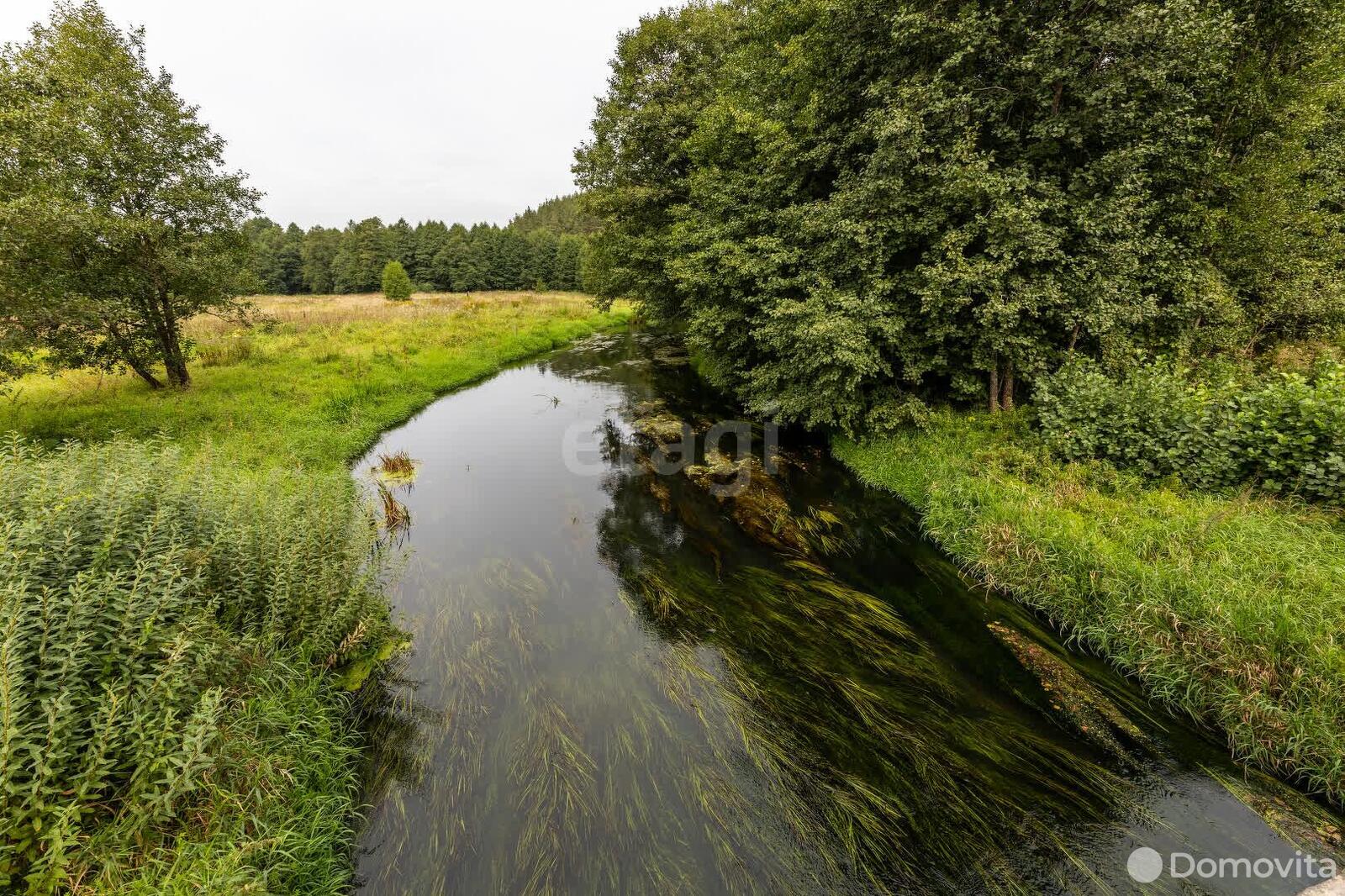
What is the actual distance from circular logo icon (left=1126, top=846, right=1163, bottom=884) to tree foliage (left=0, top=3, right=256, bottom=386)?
784 inches

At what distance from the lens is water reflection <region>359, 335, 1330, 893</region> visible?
174 inches

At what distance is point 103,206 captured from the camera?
38.6 ft

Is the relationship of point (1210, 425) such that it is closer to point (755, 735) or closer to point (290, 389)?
point (755, 735)

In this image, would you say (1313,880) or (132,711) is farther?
(1313,880)

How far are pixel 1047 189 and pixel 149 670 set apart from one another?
1519 cm

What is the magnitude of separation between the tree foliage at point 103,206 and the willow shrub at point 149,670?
9583mm

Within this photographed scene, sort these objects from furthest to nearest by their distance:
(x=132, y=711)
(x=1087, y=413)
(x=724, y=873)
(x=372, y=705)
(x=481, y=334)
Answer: (x=481, y=334) < (x=1087, y=413) < (x=372, y=705) < (x=724, y=873) < (x=132, y=711)

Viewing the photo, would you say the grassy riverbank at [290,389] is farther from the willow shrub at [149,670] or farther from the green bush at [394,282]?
the green bush at [394,282]

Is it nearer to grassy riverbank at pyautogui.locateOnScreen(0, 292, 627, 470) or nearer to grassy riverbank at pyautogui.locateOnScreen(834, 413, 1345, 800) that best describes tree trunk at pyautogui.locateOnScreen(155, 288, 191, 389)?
grassy riverbank at pyautogui.locateOnScreen(0, 292, 627, 470)

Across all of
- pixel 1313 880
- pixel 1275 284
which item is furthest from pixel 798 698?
pixel 1275 284

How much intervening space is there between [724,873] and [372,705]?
4.62m

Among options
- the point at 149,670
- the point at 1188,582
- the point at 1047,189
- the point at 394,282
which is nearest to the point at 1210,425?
the point at 1188,582

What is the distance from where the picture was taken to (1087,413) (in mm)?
9500

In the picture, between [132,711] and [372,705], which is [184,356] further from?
[132,711]
